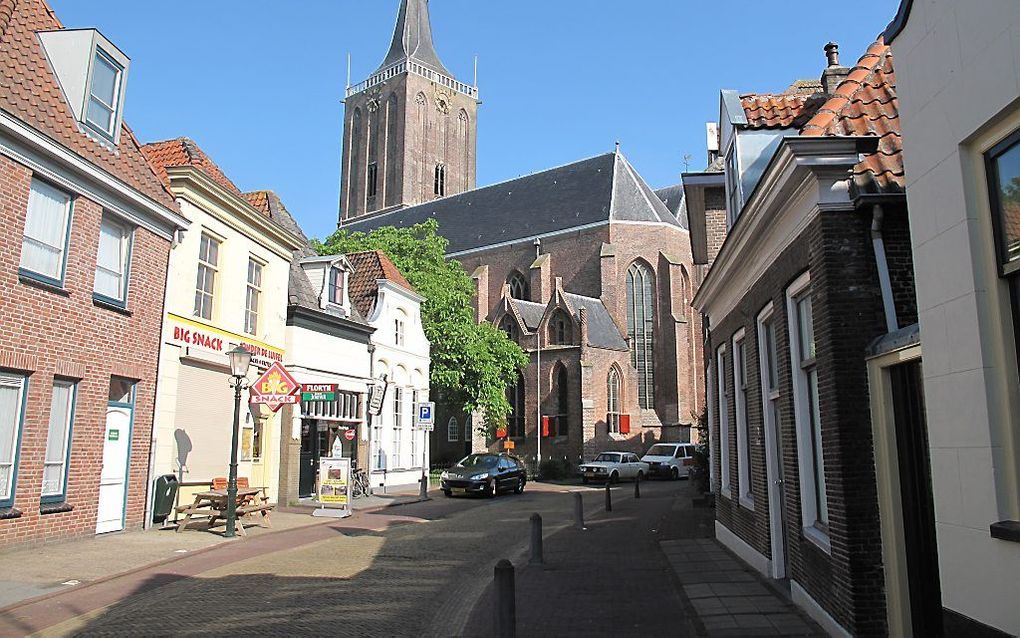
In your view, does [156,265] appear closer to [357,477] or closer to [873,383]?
[357,477]

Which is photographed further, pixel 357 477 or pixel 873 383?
pixel 357 477

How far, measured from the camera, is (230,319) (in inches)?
690

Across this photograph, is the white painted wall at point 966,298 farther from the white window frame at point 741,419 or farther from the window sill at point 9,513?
the window sill at point 9,513

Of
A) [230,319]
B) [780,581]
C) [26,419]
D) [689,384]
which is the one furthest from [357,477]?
[689,384]

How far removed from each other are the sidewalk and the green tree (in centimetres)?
1886

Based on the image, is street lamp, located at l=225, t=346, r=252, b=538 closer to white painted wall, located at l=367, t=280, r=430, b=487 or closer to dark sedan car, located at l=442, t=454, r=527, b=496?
white painted wall, located at l=367, t=280, r=430, b=487

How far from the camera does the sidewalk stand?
7230 mm

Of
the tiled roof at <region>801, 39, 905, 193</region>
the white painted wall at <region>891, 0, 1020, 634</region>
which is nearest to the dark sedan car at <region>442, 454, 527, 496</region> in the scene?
the tiled roof at <region>801, 39, 905, 193</region>

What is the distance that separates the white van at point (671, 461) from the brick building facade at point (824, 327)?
1041 inches

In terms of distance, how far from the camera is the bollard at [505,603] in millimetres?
5621

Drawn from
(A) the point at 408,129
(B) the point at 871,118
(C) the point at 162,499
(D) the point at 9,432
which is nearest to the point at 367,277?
(C) the point at 162,499

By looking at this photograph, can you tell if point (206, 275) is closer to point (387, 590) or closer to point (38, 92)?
point (38, 92)

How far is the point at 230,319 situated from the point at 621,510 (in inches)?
430

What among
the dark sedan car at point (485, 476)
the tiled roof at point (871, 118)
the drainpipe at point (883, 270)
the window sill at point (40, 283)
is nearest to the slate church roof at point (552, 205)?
the dark sedan car at point (485, 476)
